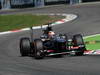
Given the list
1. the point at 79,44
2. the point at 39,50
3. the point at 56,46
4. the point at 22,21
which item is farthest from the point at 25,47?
the point at 22,21

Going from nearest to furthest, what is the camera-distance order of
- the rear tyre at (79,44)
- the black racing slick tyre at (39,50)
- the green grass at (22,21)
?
the black racing slick tyre at (39,50) < the rear tyre at (79,44) < the green grass at (22,21)

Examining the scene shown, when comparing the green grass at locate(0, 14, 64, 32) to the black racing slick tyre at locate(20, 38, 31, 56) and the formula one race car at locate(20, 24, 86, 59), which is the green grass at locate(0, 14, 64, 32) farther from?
the formula one race car at locate(20, 24, 86, 59)

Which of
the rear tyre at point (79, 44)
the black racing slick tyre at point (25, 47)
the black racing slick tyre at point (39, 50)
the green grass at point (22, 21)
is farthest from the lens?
the green grass at point (22, 21)

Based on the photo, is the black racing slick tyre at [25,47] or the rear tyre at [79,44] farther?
the black racing slick tyre at [25,47]

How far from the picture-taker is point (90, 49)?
17.7 m

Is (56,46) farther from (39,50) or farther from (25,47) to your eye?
(25,47)

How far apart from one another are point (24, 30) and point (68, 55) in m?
13.5

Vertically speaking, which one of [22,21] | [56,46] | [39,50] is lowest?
[22,21]

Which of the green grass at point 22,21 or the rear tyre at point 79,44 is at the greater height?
the rear tyre at point 79,44

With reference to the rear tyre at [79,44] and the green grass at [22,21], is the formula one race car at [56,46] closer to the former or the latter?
the rear tyre at [79,44]

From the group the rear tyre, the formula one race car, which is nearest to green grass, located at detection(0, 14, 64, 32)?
the formula one race car

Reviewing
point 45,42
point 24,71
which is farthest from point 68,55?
point 24,71

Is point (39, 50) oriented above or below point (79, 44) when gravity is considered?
below

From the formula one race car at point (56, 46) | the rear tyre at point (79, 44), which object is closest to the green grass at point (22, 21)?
the formula one race car at point (56, 46)
